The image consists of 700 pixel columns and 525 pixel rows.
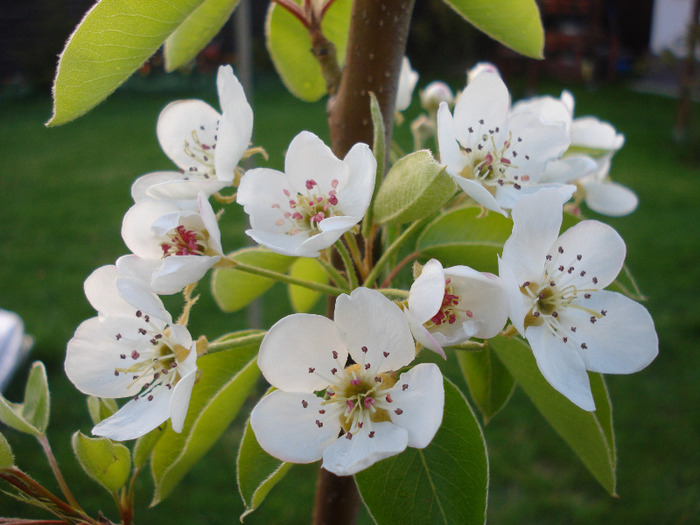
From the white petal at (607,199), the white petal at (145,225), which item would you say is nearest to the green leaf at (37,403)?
the white petal at (145,225)

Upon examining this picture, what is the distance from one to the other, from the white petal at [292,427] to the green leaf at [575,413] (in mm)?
239

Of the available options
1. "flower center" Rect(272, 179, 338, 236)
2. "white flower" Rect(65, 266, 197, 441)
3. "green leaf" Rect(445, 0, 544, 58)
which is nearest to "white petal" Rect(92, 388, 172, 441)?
"white flower" Rect(65, 266, 197, 441)

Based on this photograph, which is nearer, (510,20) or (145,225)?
(145,225)

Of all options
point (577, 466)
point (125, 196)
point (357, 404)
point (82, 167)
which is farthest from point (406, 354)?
point (82, 167)

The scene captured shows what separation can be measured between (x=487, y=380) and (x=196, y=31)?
58cm

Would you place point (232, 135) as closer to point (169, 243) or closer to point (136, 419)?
point (169, 243)

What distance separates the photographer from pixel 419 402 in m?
0.56

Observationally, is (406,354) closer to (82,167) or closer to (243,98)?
(243,98)

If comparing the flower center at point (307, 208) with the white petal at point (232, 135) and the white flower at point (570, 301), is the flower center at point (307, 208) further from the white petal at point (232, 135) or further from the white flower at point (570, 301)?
the white flower at point (570, 301)

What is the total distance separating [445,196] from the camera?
23.5 inches

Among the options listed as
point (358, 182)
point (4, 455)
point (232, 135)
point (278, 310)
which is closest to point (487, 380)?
point (358, 182)

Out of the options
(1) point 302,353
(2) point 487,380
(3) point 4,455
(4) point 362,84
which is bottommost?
(2) point 487,380

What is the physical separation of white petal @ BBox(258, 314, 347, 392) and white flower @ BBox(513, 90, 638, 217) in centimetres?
34

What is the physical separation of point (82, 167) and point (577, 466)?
5.20 m
